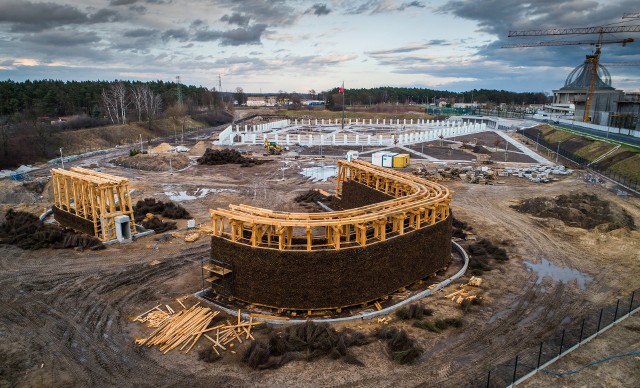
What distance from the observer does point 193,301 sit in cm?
1634

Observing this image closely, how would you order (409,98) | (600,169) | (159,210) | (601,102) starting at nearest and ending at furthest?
(159,210), (600,169), (601,102), (409,98)

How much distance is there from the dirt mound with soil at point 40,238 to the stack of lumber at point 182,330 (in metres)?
9.53

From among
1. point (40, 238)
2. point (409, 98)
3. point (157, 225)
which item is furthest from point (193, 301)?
point (409, 98)

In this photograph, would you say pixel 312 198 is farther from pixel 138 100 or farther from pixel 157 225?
pixel 138 100

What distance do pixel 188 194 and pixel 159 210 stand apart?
19.3 ft

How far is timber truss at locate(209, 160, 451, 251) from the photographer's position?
1508 centimetres

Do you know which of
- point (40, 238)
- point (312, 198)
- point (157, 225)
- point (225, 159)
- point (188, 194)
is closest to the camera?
point (40, 238)

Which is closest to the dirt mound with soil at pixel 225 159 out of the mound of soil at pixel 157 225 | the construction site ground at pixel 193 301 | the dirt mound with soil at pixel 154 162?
the dirt mound with soil at pixel 154 162

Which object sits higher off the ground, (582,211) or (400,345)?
(582,211)

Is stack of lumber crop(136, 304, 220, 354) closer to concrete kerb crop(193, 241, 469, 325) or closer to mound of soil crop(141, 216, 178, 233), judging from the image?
concrete kerb crop(193, 241, 469, 325)

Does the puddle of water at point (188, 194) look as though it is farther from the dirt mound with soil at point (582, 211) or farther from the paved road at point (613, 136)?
the paved road at point (613, 136)

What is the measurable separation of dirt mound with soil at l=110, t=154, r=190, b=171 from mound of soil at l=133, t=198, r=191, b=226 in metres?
14.7

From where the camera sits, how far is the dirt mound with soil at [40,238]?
21.8 metres

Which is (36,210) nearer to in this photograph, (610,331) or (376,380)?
(376,380)
